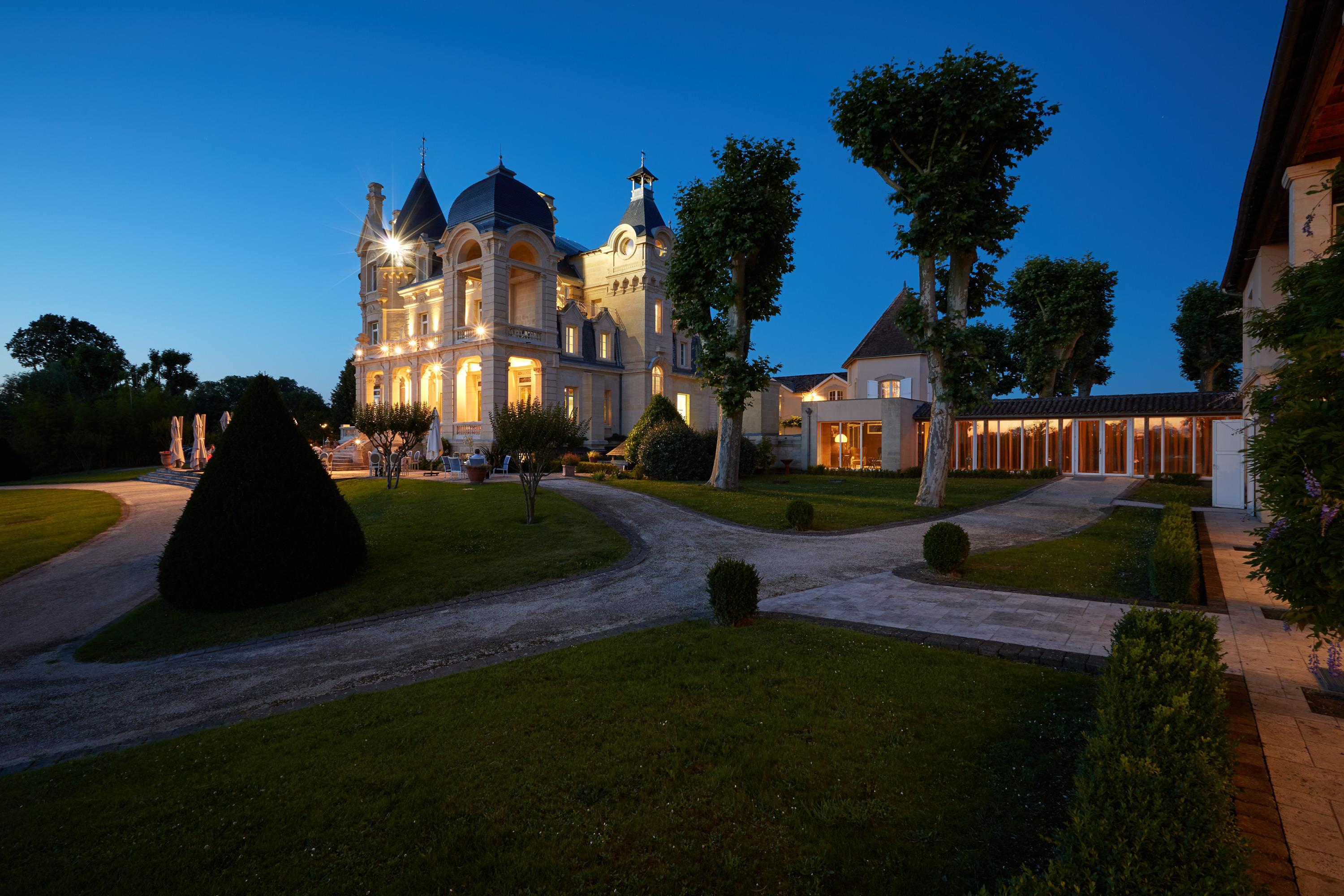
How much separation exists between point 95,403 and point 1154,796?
180ft

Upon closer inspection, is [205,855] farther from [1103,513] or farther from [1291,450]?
[1103,513]

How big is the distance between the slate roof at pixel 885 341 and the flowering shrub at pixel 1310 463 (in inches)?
1472

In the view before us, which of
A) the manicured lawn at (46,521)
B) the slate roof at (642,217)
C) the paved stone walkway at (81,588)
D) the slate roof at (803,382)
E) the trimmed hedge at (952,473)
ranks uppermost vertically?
the slate roof at (642,217)

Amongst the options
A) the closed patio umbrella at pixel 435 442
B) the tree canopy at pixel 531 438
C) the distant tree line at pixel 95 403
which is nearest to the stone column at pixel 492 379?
the closed patio umbrella at pixel 435 442

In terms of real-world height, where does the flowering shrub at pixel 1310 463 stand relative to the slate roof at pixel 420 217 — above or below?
below

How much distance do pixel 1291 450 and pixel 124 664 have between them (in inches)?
483

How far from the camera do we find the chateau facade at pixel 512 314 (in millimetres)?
34156

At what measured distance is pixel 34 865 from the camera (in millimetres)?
3426

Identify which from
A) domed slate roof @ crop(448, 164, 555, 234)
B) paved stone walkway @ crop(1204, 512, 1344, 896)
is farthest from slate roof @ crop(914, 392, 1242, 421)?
domed slate roof @ crop(448, 164, 555, 234)

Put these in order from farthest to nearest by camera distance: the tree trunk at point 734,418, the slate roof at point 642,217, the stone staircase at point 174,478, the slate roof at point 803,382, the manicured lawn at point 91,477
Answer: the slate roof at point 803,382, the slate roof at point 642,217, the manicured lawn at point 91,477, the stone staircase at point 174,478, the tree trunk at point 734,418

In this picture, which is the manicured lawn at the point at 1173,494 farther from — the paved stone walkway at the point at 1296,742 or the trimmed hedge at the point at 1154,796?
the trimmed hedge at the point at 1154,796

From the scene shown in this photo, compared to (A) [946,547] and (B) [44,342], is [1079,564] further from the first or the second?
(B) [44,342]

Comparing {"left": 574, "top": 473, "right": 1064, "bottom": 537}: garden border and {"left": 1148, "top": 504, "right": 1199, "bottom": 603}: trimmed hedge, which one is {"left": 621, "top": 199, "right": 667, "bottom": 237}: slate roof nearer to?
{"left": 574, "top": 473, "right": 1064, "bottom": 537}: garden border

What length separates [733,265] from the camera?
2208cm
